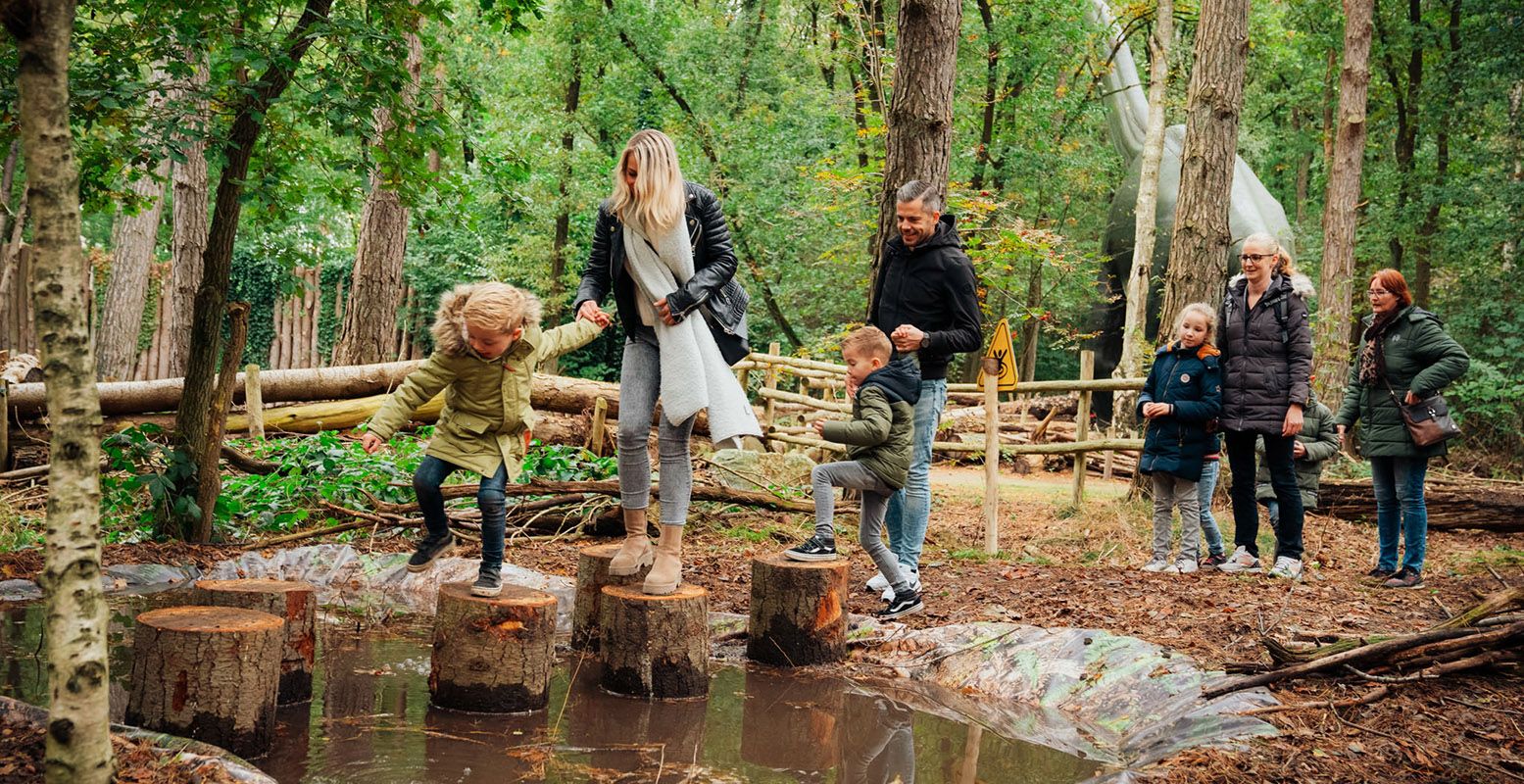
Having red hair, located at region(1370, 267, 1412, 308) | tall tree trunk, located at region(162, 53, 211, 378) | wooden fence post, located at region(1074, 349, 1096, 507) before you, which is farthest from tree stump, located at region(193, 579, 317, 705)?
tall tree trunk, located at region(162, 53, 211, 378)

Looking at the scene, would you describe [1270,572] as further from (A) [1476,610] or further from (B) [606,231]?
(B) [606,231]

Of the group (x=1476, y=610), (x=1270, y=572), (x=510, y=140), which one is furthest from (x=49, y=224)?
(x=510, y=140)

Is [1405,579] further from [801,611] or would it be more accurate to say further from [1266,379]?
[801,611]

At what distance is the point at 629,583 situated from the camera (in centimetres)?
472

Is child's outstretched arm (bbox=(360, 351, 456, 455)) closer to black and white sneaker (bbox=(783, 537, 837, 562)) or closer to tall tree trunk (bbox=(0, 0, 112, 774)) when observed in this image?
black and white sneaker (bbox=(783, 537, 837, 562))

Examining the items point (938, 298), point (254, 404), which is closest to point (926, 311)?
point (938, 298)

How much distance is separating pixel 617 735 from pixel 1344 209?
13940 mm

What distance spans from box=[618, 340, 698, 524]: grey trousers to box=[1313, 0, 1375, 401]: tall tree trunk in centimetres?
1047

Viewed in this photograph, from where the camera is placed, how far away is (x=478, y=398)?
4.55 meters

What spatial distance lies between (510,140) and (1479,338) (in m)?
15.2

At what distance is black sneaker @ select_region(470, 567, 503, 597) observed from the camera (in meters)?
4.25

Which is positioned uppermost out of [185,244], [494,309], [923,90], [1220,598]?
[923,90]

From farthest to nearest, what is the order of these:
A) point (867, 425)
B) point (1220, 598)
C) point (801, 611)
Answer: point (1220, 598) → point (867, 425) → point (801, 611)

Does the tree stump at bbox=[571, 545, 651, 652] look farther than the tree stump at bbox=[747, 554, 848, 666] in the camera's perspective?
Yes
